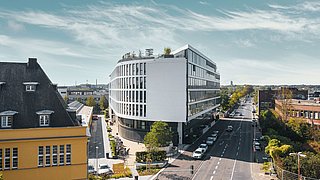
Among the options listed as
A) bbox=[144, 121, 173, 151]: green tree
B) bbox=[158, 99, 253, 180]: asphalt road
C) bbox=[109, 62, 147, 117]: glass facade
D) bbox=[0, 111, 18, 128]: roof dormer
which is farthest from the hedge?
bbox=[0, 111, 18, 128]: roof dormer

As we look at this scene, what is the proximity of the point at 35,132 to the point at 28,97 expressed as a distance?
3.88 meters

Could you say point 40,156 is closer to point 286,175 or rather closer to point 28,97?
point 28,97

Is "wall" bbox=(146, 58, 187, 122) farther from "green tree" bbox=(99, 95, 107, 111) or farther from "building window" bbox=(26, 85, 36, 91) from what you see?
"green tree" bbox=(99, 95, 107, 111)

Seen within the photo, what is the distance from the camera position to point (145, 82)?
54625 millimetres

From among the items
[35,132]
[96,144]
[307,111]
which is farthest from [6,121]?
[307,111]

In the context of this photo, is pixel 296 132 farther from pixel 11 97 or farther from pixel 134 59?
pixel 11 97

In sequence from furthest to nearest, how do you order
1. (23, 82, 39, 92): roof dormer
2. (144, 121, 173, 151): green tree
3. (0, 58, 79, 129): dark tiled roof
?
(144, 121, 173, 151): green tree
(23, 82, 39, 92): roof dormer
(0, 58, 79, 129): dark tiled roof

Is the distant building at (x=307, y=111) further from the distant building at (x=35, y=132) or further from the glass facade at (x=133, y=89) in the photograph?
the distant building at (x=35, y=132)

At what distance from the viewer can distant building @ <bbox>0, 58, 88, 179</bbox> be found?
88.3 ft

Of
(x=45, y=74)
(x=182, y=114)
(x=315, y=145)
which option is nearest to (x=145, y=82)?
(x=182, y=114)

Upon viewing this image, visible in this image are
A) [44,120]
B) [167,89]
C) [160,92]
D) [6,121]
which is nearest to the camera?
[6,121]

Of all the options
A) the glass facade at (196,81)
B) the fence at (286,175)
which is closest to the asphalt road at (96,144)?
the glass facade at (196,81)

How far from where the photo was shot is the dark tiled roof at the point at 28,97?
28250 millimetres

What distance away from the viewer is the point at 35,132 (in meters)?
27.4
